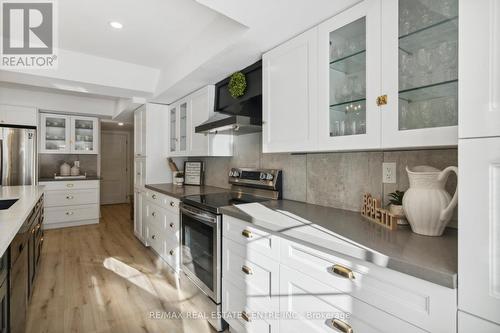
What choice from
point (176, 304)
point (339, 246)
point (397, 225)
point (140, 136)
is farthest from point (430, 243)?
point (140, 136)

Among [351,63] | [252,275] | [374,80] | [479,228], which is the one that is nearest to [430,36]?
[374,80]

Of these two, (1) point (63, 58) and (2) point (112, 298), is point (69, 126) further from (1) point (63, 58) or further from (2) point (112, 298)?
(2) point (112, 298)

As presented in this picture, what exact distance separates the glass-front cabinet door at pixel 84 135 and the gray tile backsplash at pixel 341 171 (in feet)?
14.0

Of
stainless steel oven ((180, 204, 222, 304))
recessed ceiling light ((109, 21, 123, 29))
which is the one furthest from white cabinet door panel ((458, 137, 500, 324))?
recessed ceiling light ((109, 21, 123, 29))

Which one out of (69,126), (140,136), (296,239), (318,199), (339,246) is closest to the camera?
(339,246)

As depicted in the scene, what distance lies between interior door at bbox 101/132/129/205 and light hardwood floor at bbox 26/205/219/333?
3503mm

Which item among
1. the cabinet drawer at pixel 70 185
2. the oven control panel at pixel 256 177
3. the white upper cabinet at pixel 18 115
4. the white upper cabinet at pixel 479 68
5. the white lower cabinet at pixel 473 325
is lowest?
the white lower cabinet at pixel 473 325

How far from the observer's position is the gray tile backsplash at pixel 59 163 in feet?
17.2

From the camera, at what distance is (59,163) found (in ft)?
17.7

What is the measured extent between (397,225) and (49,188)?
18.4 ft

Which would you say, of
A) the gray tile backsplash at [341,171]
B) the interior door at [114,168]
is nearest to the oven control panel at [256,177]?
the gray tile backsplash at [341,171]

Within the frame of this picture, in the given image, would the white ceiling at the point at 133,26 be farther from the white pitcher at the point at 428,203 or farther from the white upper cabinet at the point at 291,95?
the white pitcher at the point at 428,203

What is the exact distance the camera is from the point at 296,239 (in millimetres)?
1262

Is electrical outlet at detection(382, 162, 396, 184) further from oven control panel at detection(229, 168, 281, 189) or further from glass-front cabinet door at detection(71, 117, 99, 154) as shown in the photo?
glass-front cabinet door at detection(71, 117, 99, 154)
